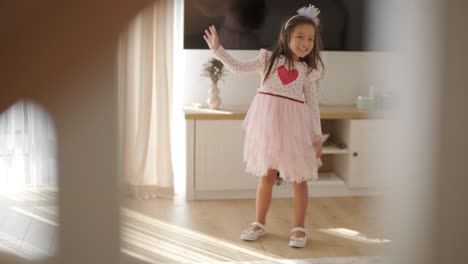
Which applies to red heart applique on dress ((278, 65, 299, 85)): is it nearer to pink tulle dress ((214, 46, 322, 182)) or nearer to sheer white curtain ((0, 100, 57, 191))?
A: pink tulle dress ((214, 46, 322, 182))

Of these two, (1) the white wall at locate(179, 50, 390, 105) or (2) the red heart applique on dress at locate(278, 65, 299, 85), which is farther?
(1) the white wall at locate(179, 50, 390, 105)

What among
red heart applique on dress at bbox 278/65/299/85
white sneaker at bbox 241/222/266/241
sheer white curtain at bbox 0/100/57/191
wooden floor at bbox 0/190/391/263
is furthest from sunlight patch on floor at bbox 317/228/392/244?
sheer white curtain at bbox 0/100/57/191

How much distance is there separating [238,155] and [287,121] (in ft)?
2.62

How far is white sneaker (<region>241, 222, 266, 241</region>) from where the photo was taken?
7.93 feet

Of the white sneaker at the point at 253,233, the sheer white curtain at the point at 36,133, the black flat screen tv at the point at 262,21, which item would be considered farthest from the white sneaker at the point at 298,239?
the sheer white curtain at the point at 36,133

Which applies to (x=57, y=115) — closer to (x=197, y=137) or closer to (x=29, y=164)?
(x=29, y=164)

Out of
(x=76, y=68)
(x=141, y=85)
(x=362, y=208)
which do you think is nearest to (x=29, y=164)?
(x=76, y=68)

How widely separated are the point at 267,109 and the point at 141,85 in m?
0.91

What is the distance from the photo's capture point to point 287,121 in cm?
230

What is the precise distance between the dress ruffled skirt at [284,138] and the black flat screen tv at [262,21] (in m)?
0.84

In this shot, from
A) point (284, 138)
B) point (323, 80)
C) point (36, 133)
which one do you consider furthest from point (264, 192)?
point (36, 133)

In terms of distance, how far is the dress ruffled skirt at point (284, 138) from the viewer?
7.53ft

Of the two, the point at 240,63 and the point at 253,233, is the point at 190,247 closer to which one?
the point at 253,233

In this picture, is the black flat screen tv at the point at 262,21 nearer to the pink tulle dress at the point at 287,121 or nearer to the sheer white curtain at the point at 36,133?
the pink tulle dress at the point at 287,121
